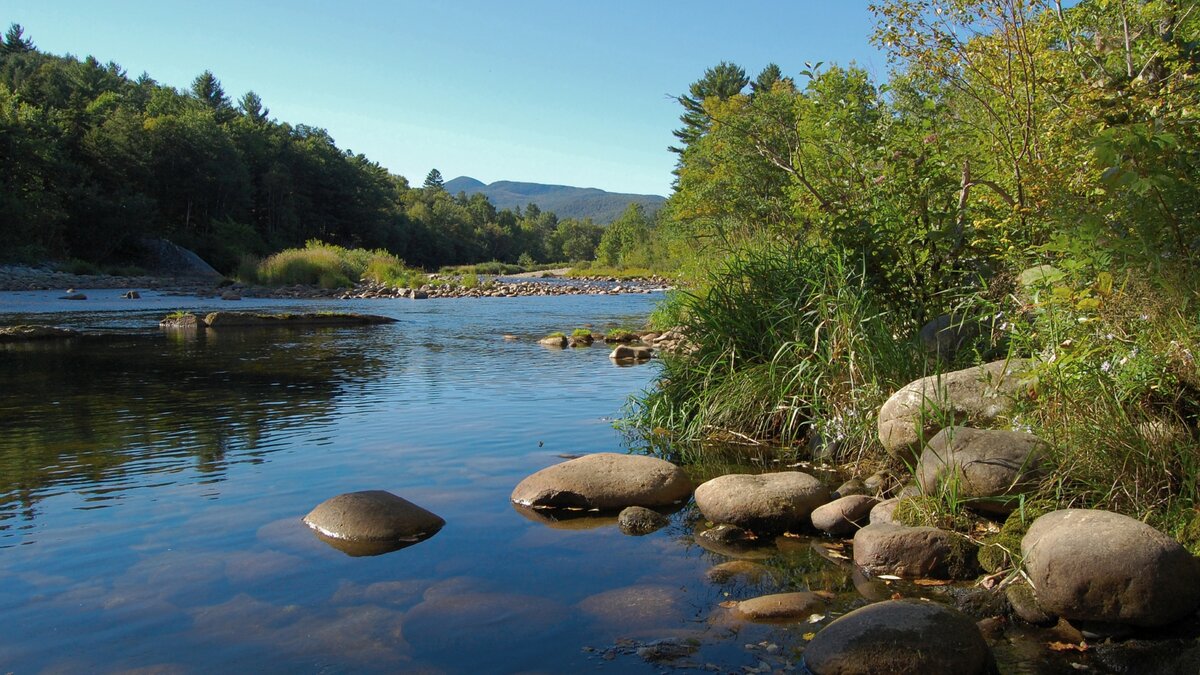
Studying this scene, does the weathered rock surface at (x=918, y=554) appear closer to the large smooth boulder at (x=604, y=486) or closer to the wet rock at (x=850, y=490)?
the wet rock at (x=850, y=490)

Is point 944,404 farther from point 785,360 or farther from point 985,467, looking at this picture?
point 785,360

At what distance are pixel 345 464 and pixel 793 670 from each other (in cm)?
A: 520

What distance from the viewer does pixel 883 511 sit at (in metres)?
5.79

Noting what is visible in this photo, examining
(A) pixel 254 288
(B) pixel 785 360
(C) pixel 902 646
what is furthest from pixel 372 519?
(A) pixel 254 288

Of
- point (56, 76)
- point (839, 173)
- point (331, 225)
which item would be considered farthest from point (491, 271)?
point (839, 173)

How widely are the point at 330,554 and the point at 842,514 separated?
3.28 meters

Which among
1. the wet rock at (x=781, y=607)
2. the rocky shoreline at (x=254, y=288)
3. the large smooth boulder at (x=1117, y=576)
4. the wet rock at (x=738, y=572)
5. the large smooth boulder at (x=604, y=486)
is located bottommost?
the wet rock at (x=738, y=572)

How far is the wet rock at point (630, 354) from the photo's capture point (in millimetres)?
16578

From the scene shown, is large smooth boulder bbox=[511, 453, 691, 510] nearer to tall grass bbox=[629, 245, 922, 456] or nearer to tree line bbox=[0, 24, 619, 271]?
tall grass bbox=[629, 245, 922, 456]

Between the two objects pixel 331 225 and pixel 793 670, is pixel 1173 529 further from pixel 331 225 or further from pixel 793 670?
pixel 331 225

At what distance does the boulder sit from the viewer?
232 inches

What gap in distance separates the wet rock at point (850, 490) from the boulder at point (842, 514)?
1.23 feet

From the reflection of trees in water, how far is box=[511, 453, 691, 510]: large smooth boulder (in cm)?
289

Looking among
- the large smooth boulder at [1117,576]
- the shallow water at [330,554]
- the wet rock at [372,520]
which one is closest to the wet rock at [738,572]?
the shallow water at [330,554]
